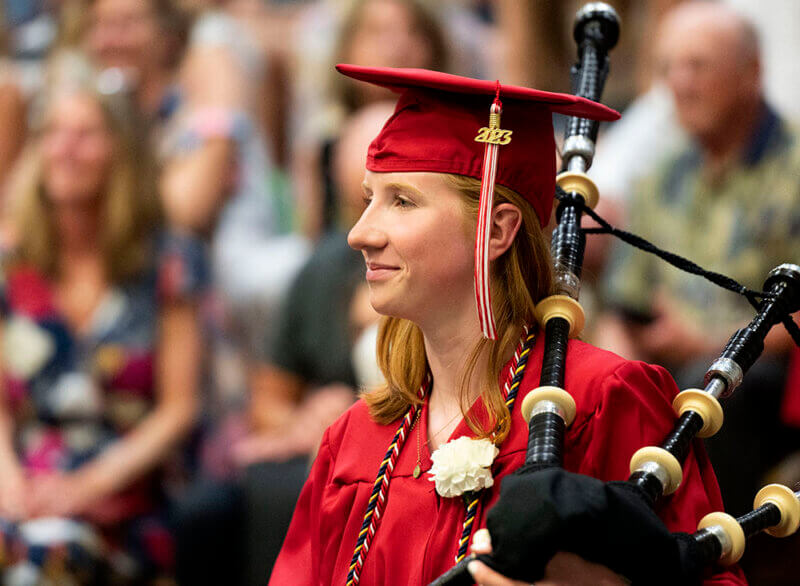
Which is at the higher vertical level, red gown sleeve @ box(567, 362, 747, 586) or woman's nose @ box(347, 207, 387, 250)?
woman's nose @ box(347, 207, 387, 250)

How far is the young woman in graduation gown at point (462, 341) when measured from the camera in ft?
5.34

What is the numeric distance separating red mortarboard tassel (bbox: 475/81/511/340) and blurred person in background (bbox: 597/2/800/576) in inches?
66.8

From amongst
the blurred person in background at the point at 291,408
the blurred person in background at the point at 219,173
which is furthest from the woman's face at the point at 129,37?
the blurred person in background at the point at 291,408

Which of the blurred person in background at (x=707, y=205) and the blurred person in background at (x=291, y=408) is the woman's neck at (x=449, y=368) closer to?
the blurred person in background at (x=707, y=205)

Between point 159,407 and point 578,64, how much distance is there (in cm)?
248

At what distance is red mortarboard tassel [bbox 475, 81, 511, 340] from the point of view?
1.62 metres

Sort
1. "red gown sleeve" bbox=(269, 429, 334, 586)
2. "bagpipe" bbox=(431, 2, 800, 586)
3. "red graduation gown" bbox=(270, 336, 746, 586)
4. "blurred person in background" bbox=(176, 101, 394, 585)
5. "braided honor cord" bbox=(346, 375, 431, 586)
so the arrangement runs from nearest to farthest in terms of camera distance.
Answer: "bagpipe" bbox=(431, 2, 800, 586)
"red graduation gown" bbox=(270, 336, 746, 586)
"braided honor cord" bbox=(346, 375, 431, 586)
"red gown sleeve" bbox=(269, 429, 334, 586)
"blurred person in background" bbox=(176, 101, 394, 585)

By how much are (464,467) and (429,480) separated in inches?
3.6

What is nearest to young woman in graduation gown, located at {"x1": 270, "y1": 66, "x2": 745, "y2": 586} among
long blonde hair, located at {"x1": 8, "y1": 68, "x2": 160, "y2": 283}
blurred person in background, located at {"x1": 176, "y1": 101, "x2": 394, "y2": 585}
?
blurred person in background, located at {"x1": 176, "y1": 101, "x2": 394, "y2": 585}

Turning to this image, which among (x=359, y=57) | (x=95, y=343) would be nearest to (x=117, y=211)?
(x=95, y=343)

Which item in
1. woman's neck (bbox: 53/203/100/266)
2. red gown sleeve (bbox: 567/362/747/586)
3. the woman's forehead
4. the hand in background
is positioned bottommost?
the hand in background

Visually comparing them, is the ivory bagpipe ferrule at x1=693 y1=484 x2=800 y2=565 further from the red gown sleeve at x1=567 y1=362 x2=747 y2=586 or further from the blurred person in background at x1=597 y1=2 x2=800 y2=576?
the blurred person in background at x1=597 y1=2 x2=800 y2=576

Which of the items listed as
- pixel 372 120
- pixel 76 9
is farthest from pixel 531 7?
pixel 76 9

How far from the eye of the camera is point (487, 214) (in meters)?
1.62
